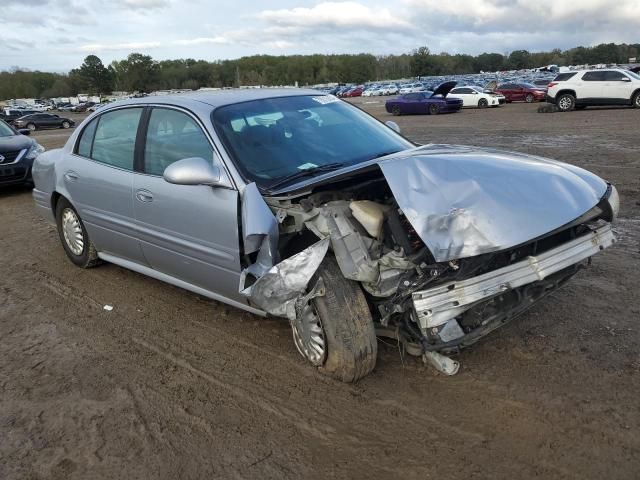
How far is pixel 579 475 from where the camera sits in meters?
2.40

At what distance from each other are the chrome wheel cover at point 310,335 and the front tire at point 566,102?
23607 mm

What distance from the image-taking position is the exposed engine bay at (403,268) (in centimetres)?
284

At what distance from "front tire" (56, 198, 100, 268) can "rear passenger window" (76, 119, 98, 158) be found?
56 centimetres

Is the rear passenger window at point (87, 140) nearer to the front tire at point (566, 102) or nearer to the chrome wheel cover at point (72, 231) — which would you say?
the chrome wheel cover at point (72, 231)

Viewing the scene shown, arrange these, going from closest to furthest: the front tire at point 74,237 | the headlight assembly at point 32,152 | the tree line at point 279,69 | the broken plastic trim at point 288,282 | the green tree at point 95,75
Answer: the broken plastic trim at point 288,282, the front tire at point 74,237, the headlight assembly at point 32,152, the tree line at point 279,69, the green tree at point 95,75

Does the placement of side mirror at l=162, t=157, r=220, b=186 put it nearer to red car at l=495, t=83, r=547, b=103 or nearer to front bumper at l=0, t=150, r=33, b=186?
front bumper at l=0, t=150, r=33, b=186

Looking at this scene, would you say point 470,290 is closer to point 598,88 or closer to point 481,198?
point 481,198

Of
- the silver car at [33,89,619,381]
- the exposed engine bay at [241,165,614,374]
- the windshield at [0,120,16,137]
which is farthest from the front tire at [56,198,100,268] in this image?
the windshield at [0,120,16,137]

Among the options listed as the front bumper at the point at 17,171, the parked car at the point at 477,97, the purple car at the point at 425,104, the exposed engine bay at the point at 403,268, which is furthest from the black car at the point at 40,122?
the exposed engine bay at the point at 403,268

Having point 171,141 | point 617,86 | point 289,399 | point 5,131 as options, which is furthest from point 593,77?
point 289,399

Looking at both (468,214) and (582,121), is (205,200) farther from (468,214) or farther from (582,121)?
(582,121)

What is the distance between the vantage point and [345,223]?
3121 millimetres

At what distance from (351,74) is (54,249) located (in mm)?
146028

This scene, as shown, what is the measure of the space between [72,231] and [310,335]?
3237 millimetres
